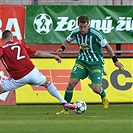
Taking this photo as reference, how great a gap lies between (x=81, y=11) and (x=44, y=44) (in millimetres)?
1467

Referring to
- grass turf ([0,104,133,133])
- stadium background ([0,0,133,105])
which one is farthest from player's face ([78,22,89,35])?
stadium background ([0,0,133,105])

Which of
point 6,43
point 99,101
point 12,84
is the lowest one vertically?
point 99,101

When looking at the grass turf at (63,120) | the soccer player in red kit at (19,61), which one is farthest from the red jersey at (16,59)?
the grass turf at (63,120)

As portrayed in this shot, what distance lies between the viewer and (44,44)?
18.8 meters

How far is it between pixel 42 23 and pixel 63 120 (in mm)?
6401

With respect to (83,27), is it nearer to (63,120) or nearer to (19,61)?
(19,61)

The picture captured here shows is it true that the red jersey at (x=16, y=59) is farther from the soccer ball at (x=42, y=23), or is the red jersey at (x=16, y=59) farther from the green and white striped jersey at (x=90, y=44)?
the soccer ball at (x=42, y=23)

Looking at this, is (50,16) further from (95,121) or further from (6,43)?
(95,121)

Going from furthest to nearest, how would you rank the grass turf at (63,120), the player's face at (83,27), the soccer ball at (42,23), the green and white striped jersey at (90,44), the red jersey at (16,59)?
the soccer ball at (42,23), the green and white striped jersey at (90,44), the player's face at (83,27), the red jersey at (16,59), the grass turf at (63,120)

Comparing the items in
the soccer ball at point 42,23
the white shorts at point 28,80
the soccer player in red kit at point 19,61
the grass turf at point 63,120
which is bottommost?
the grass turf at point 63,120

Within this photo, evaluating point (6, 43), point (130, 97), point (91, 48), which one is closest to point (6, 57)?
point (6, 43)

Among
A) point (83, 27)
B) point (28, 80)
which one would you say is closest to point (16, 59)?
point (28, 80)

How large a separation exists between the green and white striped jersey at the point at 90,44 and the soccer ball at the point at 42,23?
13.2 ft

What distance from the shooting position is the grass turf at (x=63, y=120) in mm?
10664
